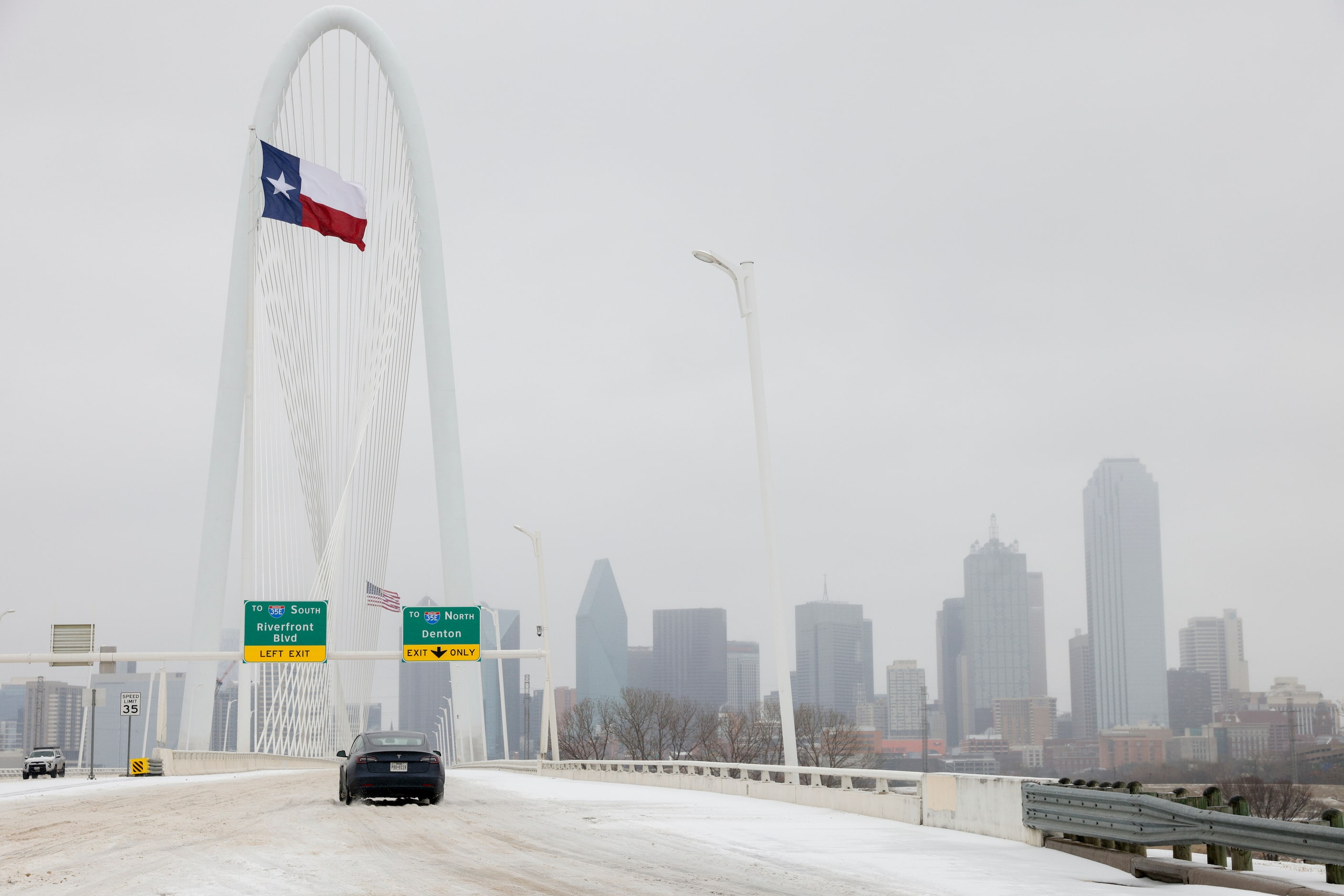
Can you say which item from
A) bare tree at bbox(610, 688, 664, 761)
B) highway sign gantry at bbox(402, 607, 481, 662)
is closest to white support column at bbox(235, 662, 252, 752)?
highway sign gantry at bbox(402, 607, 481, 662)

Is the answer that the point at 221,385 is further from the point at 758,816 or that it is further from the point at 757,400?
the point at 758,816

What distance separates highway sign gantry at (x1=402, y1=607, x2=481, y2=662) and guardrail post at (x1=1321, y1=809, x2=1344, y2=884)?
160 ft

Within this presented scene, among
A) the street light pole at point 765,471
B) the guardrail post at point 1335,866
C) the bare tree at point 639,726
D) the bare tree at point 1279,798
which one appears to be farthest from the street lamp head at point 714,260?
the bare tree at point 639,726

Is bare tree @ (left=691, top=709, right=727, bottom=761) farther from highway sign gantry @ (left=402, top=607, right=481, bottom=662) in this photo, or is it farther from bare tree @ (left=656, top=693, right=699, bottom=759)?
highway sign gantry @ (left=402, top=607, right=481, bottom=662)

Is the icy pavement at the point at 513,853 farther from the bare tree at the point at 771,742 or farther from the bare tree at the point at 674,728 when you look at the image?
the bare tree at the point at 674,728

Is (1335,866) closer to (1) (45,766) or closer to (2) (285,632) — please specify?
(2) (285,632)

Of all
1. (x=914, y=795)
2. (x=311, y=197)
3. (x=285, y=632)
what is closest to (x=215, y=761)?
(x=285, y=632)

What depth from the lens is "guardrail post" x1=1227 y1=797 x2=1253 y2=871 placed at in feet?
37.8

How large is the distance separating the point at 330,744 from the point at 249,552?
85.2ft

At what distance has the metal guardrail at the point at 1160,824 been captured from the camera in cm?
1031

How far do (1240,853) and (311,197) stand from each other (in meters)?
46.1

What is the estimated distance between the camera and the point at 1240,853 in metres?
11.6

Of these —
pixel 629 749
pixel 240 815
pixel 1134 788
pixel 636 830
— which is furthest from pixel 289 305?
pixel 629 749

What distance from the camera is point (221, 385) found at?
58.3m
